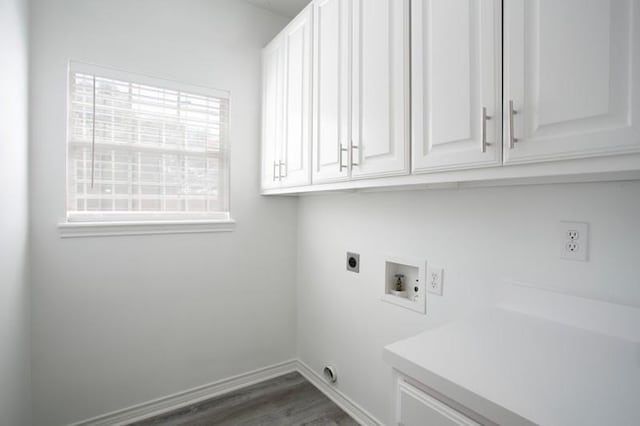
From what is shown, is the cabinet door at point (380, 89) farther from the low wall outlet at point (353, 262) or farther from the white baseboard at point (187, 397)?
the white baseboard at point (187, 397)

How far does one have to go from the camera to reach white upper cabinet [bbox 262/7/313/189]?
71.4 inches

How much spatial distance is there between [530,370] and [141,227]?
196 centimetres

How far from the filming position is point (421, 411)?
83 centimetres

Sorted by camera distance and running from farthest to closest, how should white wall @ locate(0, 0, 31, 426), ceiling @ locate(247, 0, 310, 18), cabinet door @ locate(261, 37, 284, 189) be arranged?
ceiling @ locate(247, 0, 310, 18) < cabinet door @ locate(261, 37, 284, 189) < white wall @ locate(0, 0, 31, 426)

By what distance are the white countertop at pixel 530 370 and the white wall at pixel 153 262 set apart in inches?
61.9

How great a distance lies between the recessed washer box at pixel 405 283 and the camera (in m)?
1.56

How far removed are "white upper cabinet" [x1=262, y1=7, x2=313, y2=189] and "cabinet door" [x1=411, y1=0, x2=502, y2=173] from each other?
29.6 inches

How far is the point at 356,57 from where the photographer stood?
146 cm

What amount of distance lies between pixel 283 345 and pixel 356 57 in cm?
206

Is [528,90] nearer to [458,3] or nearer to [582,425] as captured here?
[458,3]

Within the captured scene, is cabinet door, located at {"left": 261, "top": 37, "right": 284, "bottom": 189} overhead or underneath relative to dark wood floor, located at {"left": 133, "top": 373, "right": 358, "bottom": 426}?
overhead

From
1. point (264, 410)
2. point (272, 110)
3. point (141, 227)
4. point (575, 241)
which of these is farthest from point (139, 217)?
point (575, 241)

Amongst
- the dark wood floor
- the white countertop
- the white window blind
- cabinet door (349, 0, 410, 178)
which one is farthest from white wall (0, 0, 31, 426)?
the white countertop

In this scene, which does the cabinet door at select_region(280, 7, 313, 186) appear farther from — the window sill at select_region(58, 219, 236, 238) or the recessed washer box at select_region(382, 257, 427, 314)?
the recessed washer box at select_region(382, 257, 427, 314)
